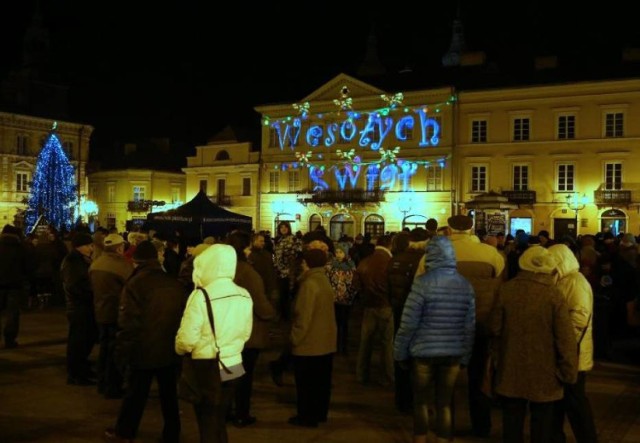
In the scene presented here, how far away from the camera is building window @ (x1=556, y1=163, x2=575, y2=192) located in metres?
36.8

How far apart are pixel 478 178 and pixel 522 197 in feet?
10.3

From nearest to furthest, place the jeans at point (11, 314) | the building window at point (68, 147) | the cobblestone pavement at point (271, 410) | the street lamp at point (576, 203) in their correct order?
1. the cobblestone pavement at point (271, 410)
2. the jeans at point (11, 314)
3. the street lamp at point (576, 203)
4. the building window at point (68, 147)

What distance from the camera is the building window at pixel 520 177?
3788cm

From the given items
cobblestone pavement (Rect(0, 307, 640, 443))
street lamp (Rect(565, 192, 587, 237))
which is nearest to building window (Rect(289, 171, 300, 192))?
street lamp (Rect(565, 192, 587, 237))

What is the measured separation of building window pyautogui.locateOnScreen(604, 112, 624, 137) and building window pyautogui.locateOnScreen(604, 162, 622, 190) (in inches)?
60.6

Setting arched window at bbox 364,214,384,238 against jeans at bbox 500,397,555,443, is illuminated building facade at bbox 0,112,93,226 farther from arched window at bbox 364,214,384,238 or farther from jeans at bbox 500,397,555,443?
jeans at bbox 500,397,555,443

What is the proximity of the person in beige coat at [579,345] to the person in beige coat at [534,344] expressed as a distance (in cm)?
48

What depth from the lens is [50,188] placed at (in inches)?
1464

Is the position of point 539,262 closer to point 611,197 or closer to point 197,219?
point 197,219

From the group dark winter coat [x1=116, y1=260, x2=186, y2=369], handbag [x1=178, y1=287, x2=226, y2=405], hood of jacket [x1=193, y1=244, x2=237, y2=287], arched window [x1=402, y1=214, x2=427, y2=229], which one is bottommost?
handbag [x1=178, y1=287, x2=226, y2=405]

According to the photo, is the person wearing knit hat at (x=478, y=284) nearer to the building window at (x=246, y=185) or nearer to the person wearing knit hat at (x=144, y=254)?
the person wearing knit hat at (x=144, y=254)

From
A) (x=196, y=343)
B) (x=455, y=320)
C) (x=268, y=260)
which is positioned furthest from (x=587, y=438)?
(x=268, y=260)

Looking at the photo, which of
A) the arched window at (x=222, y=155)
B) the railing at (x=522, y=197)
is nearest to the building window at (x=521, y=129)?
the railing at (x=522, y=197)

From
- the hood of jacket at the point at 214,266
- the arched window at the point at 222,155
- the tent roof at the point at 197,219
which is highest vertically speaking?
the arched window at the point at 222,155
